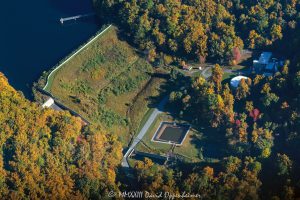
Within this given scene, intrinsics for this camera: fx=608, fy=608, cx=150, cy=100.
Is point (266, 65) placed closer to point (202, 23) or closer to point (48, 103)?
point (202, 23)

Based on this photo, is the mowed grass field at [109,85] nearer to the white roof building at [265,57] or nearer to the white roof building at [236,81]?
the white roof building at [236,81]

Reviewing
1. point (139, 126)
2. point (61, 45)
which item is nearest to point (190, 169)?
point (139, 126)

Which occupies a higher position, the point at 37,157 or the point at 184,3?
the point at 184,3

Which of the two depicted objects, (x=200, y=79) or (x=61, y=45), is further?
(x=61, y=45)

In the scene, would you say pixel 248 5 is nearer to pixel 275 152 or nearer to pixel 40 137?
pixel 275 152

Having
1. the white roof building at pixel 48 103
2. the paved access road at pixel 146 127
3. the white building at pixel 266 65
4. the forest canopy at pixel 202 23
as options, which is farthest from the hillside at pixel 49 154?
the white building at pixel 266 65

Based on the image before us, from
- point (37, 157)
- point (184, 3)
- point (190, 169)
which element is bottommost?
point (190, 169)

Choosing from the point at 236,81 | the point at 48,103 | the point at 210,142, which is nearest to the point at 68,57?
the point at 48,103

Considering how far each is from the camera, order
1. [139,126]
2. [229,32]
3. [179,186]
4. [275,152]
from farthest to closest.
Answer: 1. [229,32]
2. [139,126]
3. [275,152]
4. [179,186]
